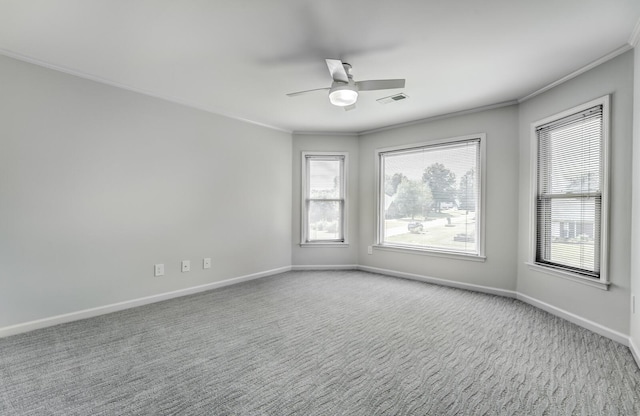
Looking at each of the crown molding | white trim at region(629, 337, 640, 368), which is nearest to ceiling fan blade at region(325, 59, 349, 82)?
the crown molding

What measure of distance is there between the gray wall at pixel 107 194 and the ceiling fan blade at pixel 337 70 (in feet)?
7.41

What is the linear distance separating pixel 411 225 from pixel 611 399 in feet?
10.3

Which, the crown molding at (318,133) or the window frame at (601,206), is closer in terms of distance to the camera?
the window frame at (601,206)

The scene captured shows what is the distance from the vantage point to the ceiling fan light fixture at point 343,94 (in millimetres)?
2652

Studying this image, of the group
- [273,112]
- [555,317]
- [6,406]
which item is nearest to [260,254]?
[273,112]

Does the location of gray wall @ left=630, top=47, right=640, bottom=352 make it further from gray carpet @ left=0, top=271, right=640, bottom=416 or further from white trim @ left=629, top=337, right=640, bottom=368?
gray carpet @ left=0, top=271, right=640, bottom=416

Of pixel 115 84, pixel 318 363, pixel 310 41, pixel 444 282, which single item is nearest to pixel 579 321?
pixel 444 282

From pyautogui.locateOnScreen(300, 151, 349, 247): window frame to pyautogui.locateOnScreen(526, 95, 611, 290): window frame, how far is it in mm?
2722

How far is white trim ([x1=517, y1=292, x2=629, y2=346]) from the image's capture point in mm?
2617

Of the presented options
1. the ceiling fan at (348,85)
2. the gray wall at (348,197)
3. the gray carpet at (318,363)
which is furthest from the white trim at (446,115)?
the gray carpet at (318,363)

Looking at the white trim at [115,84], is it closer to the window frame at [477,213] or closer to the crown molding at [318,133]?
the crown molding at [318,133]

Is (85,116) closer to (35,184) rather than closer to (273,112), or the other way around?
(35,184)

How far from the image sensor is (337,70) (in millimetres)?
2490

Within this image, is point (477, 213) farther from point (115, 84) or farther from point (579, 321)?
point (115, 84)
